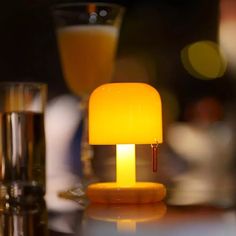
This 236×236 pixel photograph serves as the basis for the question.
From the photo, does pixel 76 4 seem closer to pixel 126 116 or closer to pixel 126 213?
pixel 126 116

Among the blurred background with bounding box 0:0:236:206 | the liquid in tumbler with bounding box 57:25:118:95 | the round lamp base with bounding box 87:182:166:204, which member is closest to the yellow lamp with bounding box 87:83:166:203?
the round lamp base with bounding box 87:182:166:204

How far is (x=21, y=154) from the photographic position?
0.99 m

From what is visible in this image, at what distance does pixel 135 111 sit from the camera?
100cm

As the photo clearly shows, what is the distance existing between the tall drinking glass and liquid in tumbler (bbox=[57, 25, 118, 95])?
0.12 m

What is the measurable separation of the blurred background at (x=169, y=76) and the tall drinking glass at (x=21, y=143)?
0.69ft

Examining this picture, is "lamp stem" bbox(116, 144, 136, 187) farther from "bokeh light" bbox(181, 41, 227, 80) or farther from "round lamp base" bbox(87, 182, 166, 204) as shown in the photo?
"bokeh light" bbox(181, 41, 227, 80)

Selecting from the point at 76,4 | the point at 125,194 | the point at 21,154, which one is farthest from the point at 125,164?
the point at 76,4

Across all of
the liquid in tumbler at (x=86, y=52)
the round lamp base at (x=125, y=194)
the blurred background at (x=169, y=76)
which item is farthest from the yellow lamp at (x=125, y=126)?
the blurred background at (x=169, y=76)

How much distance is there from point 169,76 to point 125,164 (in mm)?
276

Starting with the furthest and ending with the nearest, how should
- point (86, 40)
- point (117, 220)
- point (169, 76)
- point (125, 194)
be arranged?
point (169, 76)
point (86, 40)
point (125, 194)
point (117, 220)

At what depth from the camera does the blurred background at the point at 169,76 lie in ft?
4.03

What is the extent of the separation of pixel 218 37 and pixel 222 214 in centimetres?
46

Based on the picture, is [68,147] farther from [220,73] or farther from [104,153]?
[220,73]

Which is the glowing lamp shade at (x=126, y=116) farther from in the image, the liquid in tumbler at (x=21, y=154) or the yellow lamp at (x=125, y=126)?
the liquid in tumbler at (x=21, y=154)
